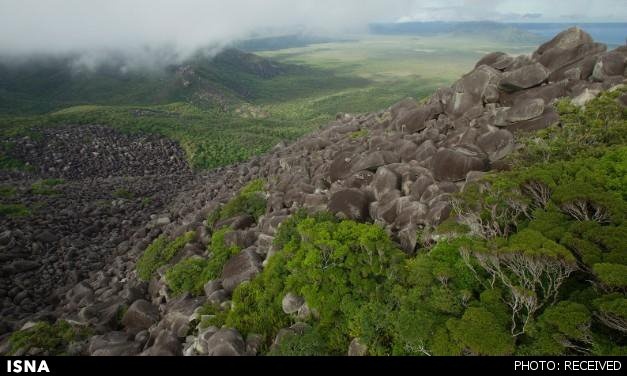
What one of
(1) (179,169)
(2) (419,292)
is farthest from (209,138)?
Answer: (2) (419,292)

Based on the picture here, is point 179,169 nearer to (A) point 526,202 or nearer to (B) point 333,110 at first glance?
(A) point 526,202

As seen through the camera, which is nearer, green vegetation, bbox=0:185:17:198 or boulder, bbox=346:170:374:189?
boulder, bbox=346:170:374:189

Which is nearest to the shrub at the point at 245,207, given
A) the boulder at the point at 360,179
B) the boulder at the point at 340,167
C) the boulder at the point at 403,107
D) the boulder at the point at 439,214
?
the boulder at the point at 340,167

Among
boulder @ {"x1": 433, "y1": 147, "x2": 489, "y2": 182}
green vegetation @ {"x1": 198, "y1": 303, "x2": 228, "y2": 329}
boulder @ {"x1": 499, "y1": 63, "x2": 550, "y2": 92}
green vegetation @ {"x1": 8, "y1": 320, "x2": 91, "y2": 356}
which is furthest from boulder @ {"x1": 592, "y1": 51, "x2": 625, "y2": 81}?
green vegetation @ {"x1": 8, "y1": 320, "x2": 91, "y2": 356}

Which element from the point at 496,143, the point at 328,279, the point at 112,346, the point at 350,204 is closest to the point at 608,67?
the point at 496,143

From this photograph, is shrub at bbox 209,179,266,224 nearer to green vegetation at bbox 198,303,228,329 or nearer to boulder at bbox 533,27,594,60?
green vegetation at bbox 198,303,228,329
